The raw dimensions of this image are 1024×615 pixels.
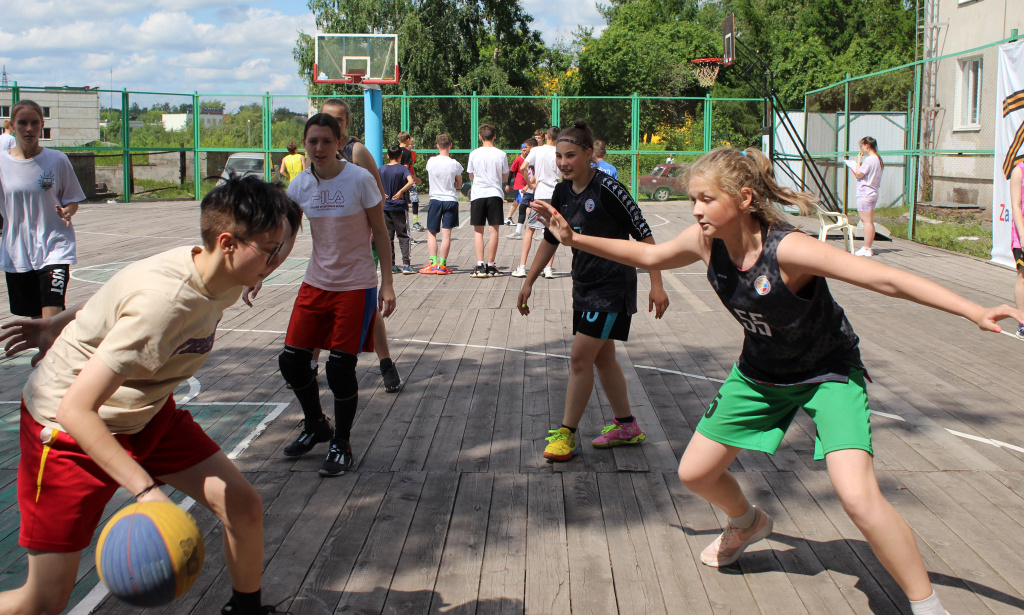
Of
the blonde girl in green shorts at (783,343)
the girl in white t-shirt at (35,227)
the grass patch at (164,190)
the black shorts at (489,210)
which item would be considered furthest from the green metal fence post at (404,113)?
the blonde girl in green shorts at (783,343)

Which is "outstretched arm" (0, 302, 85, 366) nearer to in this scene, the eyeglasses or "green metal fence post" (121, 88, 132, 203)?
the eyeglasses

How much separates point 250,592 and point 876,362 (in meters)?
5.87

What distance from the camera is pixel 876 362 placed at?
7.24 metres

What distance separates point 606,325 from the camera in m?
4.72

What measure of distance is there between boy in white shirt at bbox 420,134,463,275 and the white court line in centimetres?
682

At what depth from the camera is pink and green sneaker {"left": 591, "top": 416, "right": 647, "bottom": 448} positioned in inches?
199

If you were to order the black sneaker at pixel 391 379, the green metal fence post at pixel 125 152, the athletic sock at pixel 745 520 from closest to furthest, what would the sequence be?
the athletic sock at pixel 745 520
the black sneaker at pixel 391 379
the green metal fence post at pixel 125 152

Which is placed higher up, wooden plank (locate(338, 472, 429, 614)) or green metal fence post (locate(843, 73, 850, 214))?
green metal fence post (locate(843, 73, 850, 214))

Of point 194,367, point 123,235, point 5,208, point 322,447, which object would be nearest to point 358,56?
point 123,235

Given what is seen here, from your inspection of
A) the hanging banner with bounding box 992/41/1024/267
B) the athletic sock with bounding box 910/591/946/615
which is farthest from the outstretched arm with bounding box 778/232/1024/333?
the hanging banner with bounding box 992/41/1024/267

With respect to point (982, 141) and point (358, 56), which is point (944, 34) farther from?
point (358, 56)

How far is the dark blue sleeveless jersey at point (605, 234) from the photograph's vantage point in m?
→ 4.77

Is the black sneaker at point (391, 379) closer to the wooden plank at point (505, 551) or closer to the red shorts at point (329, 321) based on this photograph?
the red shorts at point (329, 321)

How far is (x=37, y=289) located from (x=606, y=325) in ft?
14.9
